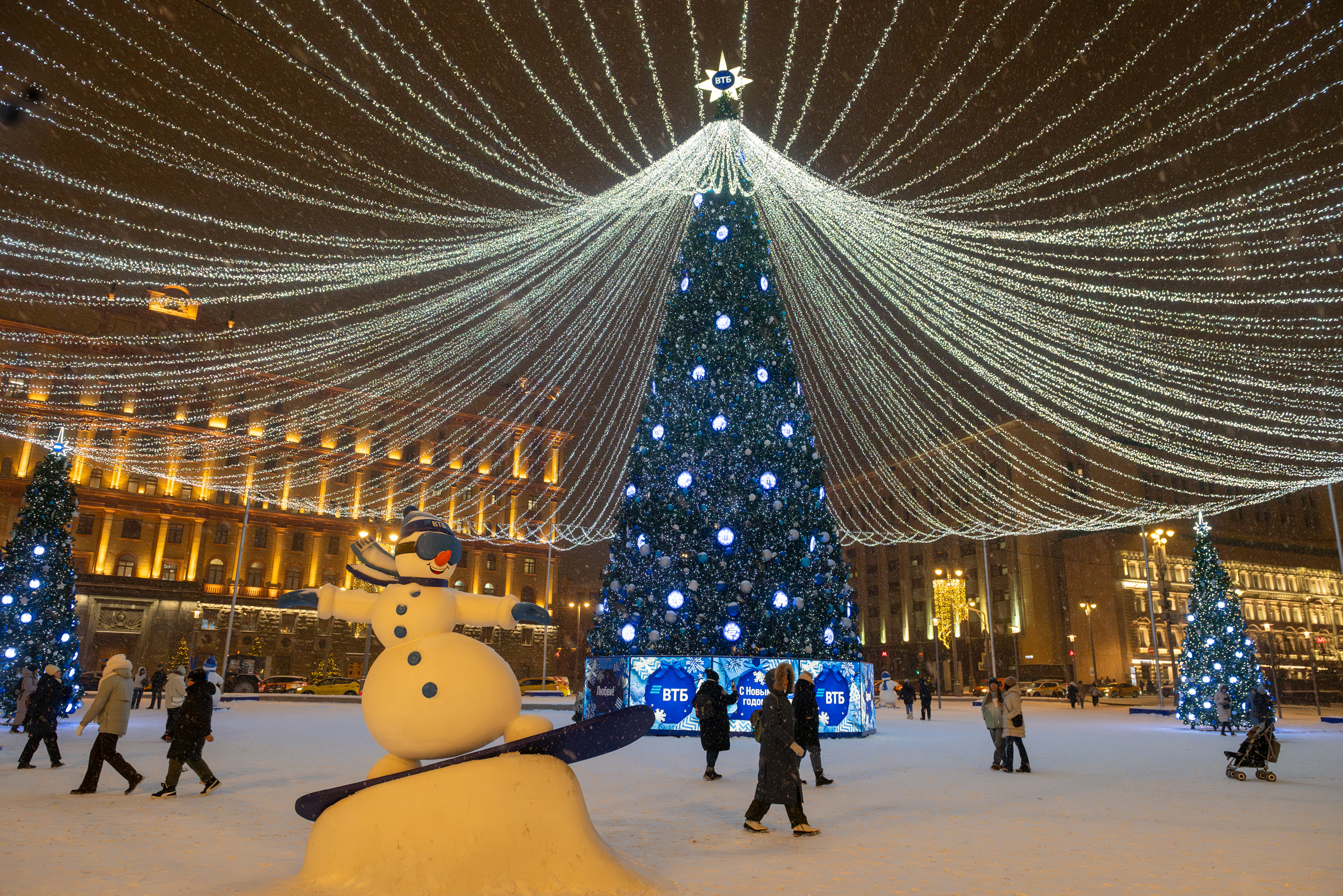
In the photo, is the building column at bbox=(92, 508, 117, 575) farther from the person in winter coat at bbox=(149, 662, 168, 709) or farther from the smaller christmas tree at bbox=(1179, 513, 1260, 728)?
the smaller christmas tree at bbox=(1179, 513, 1260, 728)

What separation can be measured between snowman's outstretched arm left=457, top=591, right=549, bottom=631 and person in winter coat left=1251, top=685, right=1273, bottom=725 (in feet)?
35.0

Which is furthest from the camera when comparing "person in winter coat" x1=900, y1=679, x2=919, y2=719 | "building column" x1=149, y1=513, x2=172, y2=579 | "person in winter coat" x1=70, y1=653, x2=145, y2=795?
"building column" x1=149, y1=513, x2=172, y2=579

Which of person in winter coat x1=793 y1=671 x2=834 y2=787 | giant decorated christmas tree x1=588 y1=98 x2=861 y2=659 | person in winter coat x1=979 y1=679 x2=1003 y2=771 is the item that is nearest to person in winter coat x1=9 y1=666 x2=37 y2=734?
giant decorated christmas tree x1=588 y1=98 x2=861 y2=659

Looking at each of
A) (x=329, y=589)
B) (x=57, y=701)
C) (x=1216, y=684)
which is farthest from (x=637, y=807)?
(x=1216, y=684)

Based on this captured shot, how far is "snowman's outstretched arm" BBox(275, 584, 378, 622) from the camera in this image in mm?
6168

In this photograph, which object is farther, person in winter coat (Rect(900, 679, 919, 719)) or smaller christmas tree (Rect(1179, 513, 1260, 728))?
person in winter coat (Rect(900, 679, 919, 719))

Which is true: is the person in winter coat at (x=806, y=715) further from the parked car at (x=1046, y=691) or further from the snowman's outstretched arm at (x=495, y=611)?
the parked car at (x=1046, y=691)

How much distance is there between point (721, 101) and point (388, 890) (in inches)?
620

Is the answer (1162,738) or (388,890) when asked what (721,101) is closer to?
(388,890)

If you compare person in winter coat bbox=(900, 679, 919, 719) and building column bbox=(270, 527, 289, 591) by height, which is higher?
building column bbox=(270, 527, 289, 591)

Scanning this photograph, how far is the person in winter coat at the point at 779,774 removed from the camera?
7254 mm

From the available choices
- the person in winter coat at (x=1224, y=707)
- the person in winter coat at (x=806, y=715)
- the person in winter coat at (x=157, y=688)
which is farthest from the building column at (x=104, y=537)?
the person in winter coat at (x=1224, y=707)

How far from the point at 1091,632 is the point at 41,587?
2152 inches

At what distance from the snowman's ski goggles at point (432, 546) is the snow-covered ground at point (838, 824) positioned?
5.62ft
